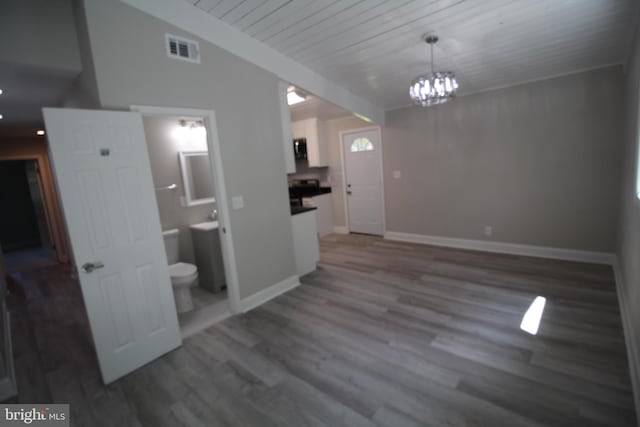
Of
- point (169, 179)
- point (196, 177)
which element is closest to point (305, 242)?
point (196, 177)

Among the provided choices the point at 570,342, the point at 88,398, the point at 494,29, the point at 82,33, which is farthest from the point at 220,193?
the point at 570,342

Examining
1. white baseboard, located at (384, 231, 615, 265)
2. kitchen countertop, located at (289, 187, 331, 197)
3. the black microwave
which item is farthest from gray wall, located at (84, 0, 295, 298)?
the black microwave

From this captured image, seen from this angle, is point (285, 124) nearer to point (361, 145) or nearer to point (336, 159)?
point (361, 145)

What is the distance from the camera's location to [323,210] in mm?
6043

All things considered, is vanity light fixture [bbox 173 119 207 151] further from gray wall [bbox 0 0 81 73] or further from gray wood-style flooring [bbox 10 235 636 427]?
gray wood-style flooring [bbox 10 235 636 427]

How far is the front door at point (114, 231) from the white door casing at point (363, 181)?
402cm

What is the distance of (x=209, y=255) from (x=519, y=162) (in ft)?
13.8

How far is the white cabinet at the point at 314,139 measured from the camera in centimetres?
577

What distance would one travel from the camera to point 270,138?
321cm

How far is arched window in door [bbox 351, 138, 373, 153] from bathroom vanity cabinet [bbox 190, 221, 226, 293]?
10.4 ft

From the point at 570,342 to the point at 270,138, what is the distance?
3.18 metres

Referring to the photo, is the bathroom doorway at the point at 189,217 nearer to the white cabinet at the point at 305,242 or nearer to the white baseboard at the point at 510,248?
the white cabinet at the point at 305,242

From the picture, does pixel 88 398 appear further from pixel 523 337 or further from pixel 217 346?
pixel 523 337

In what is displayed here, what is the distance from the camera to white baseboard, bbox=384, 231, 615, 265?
3.60 m
